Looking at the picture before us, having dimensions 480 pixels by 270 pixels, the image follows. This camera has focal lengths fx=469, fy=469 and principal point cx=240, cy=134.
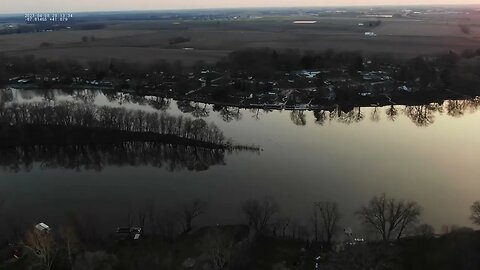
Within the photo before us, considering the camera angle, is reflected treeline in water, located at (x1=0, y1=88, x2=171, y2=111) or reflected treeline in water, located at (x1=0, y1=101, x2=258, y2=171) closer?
reflected treeline in water, located at (x1=0, y1=101, x2=258, y2=171)

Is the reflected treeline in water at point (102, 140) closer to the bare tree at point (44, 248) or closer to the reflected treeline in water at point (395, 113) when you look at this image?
the reflected treeline in water at point (395, 113)

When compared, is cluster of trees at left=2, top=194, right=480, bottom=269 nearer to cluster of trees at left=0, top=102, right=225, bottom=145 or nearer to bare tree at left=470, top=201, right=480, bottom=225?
bare tree at left=470, top=201, right=480, bottom=225

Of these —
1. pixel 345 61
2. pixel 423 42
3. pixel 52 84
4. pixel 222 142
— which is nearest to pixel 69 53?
pixel 52 84

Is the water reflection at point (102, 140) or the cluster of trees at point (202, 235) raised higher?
the water reflection at point (102, 140)

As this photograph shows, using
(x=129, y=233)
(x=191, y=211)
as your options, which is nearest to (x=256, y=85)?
(x=191, y=211)

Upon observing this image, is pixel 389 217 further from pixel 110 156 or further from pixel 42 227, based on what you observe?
pixel 110 156

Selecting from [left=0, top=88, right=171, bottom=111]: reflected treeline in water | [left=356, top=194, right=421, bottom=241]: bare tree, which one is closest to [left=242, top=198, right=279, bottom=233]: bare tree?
[left=356, top=194, right=421, bottom=241]: bare tree

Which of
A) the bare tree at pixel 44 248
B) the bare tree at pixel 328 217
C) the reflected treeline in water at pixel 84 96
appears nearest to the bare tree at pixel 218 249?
the bare tree at pixel 328 217
